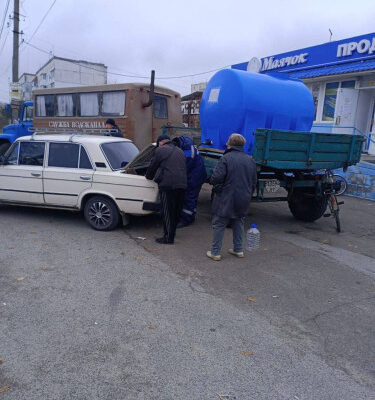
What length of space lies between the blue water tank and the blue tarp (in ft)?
28.4

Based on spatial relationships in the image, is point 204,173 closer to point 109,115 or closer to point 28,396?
point 28,396

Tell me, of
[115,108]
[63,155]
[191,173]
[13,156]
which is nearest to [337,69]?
[115,108]

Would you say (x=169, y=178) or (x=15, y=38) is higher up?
(x=15, y=38)

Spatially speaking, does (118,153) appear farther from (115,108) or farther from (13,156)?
(115,108)

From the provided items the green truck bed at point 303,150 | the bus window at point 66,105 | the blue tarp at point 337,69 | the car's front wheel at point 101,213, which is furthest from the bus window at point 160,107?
the blue tarp at point 337,69

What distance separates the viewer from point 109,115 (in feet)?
37.6

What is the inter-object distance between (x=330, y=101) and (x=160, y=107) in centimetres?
885

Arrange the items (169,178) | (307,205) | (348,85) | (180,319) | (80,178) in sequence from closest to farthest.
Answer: (180,319), (169,178), (80,178), (307,205), (348,85)

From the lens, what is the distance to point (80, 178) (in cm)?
620

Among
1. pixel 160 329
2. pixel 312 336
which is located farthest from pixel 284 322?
pixel 160 329

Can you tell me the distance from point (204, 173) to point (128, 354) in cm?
422

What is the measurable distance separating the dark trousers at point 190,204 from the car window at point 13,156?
3.28 meters

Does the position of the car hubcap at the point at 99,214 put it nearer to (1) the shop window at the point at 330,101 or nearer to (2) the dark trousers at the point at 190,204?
(2) the dark trousers at the point at 190,204

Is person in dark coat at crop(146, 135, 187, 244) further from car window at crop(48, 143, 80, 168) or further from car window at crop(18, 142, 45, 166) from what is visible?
car window at crop(18, 142, 45, 166)
